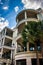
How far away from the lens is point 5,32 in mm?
25688

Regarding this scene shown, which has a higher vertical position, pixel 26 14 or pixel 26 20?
pixel 26 14

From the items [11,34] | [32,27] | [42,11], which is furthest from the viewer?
[11,34]

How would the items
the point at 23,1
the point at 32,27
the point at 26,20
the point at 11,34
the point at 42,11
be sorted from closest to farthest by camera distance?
the point at 23,1
the point at 32,27
the point at 26,20
the point at 42,11
the point at 11,34

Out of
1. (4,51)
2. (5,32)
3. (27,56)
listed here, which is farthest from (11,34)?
(27,56)

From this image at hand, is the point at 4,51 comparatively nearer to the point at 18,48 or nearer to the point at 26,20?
the point at 18,48

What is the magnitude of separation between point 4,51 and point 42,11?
1031 centimetres

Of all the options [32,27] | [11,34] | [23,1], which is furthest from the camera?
[11,34]

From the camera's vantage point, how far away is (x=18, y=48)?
67.3 feet

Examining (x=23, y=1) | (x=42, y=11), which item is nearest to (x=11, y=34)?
(x=42, y=11)

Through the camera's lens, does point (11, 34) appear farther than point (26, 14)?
Yes

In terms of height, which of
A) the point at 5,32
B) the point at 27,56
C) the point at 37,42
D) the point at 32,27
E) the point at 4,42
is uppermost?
the point at 5,32

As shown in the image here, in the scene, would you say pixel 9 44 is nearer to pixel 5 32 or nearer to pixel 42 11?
pixel 5 32

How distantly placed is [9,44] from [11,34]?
7.70 ft

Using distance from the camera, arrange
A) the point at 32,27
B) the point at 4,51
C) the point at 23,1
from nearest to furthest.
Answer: the point at 23,1, the point at 32,27, the point at 4,51
